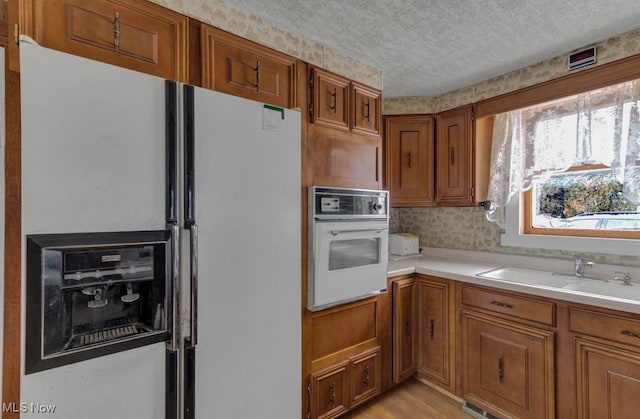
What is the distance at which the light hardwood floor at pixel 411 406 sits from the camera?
2.02m

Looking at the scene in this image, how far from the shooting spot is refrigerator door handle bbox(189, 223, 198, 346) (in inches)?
43.3

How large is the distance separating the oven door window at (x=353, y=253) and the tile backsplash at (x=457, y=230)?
1188 mm

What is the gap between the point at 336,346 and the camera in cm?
187

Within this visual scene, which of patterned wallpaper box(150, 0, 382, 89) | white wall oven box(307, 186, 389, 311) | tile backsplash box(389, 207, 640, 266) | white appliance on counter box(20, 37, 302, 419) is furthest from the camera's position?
tile backsplash box(389, 207, 640, 266)

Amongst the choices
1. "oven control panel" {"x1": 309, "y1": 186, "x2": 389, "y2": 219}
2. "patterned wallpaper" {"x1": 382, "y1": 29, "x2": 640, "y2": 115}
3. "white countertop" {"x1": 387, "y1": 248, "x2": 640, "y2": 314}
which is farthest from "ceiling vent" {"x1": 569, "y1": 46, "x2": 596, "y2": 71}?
"oven control panel" {"x1": 309, "y1": 186, "x2": 389, "y2": 219}

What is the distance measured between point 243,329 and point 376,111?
1.65 metres

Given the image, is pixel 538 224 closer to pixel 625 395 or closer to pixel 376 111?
pixel 625 395

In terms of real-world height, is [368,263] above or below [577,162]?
below

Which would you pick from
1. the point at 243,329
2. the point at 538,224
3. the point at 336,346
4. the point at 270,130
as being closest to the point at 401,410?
the point at 336,346

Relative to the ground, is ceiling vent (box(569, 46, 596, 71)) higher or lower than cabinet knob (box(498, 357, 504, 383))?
higher

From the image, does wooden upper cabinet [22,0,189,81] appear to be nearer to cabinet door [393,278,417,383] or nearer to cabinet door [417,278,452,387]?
cabinet door [393,278,417,383]

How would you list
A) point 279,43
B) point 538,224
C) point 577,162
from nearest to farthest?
point 279,43 < point 577,162 < point 538,224

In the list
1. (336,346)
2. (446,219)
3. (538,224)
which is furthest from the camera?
(446,219)

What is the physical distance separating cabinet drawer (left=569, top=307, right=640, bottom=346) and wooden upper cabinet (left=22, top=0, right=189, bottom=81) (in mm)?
2310
